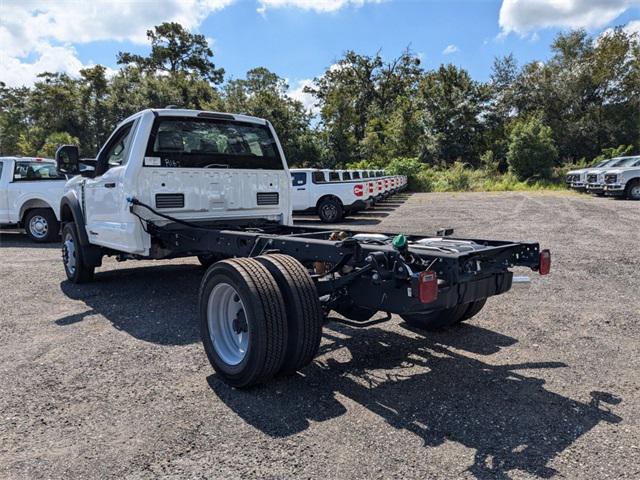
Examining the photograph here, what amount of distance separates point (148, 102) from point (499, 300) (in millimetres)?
42140

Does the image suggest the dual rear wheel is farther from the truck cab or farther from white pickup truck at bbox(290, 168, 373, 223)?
white pickup truck at bbox(290, 168, 373, 223)

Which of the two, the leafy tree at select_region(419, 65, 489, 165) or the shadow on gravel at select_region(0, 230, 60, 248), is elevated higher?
the leafy tree at select_region(419, 65, 489, 165)

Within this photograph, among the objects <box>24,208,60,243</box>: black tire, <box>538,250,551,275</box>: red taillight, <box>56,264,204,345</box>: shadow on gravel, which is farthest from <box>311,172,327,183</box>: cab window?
<box>538,250,551,275</box>: red taillight

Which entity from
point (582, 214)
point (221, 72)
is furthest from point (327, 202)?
point (221, 72)

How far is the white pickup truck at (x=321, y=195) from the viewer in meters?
16.6

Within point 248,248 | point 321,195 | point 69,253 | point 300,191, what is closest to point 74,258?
point 69,253

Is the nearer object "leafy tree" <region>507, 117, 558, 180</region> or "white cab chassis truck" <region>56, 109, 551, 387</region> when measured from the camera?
"white cab chassis truck" <region>56, 109, 551, 387</region>

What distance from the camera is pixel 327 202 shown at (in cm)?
1670

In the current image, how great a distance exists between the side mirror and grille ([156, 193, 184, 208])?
1627 mm

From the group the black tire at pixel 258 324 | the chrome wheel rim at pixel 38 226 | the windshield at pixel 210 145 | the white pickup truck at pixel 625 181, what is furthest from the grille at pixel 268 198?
the white pickup truck at pixel 625 181

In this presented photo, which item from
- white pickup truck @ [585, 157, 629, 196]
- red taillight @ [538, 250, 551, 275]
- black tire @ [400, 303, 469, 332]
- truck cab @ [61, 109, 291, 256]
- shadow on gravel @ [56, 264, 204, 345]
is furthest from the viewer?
white pickup truck @ [585, 157, 629, 196]

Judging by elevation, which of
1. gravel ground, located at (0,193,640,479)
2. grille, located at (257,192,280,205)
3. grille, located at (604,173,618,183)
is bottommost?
gravel ground, located at (0,193,640,479)

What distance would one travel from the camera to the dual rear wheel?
11.7 ft

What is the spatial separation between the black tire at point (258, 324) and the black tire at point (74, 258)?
13.9 feet
